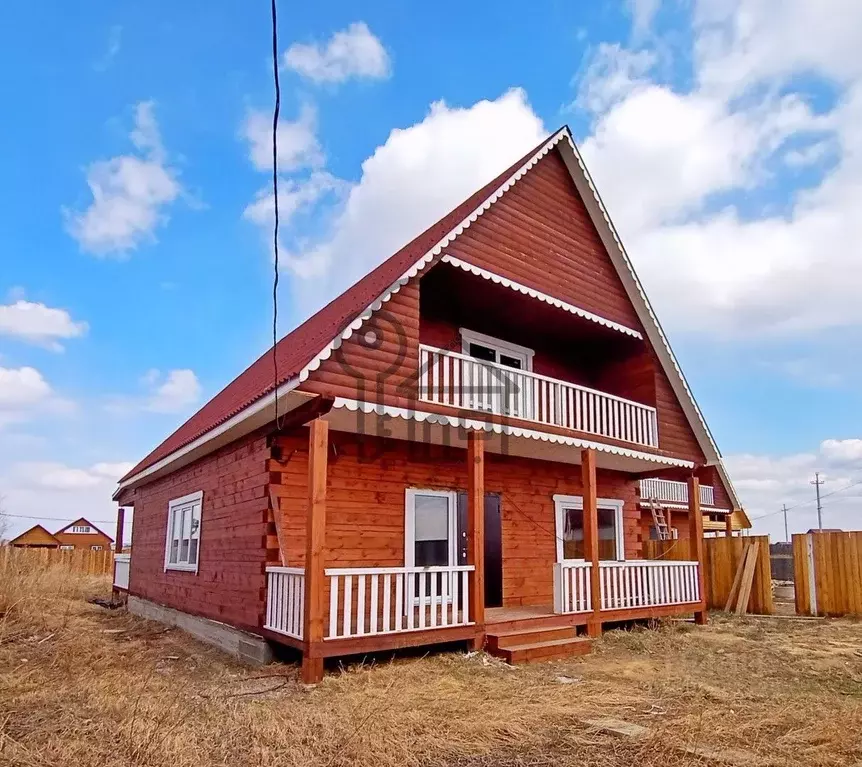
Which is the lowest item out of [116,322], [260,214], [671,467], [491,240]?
[671,467]

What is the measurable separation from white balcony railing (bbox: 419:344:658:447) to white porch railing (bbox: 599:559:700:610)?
2118 mm

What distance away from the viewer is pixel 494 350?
1277 cm

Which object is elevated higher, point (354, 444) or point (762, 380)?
point (762, 380)

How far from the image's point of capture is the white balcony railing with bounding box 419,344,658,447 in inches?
376

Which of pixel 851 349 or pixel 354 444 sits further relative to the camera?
pixel 851 349

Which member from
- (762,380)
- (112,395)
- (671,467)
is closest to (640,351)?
(671,467)

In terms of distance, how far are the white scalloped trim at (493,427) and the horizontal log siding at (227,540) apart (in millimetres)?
1929

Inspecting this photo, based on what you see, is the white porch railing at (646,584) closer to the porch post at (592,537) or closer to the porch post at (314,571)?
the porch post at (592,537)

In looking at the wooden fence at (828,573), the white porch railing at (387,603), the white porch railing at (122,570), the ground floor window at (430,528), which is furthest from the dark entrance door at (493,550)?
the white porch railing at (122,570)

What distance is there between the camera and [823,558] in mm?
14531

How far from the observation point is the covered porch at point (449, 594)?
7711mm

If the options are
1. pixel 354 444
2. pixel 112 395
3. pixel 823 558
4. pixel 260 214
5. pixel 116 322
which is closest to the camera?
pixel 260 214

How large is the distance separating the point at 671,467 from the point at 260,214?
9170mm

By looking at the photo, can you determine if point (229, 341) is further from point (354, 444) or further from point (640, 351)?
point (640, 351)
